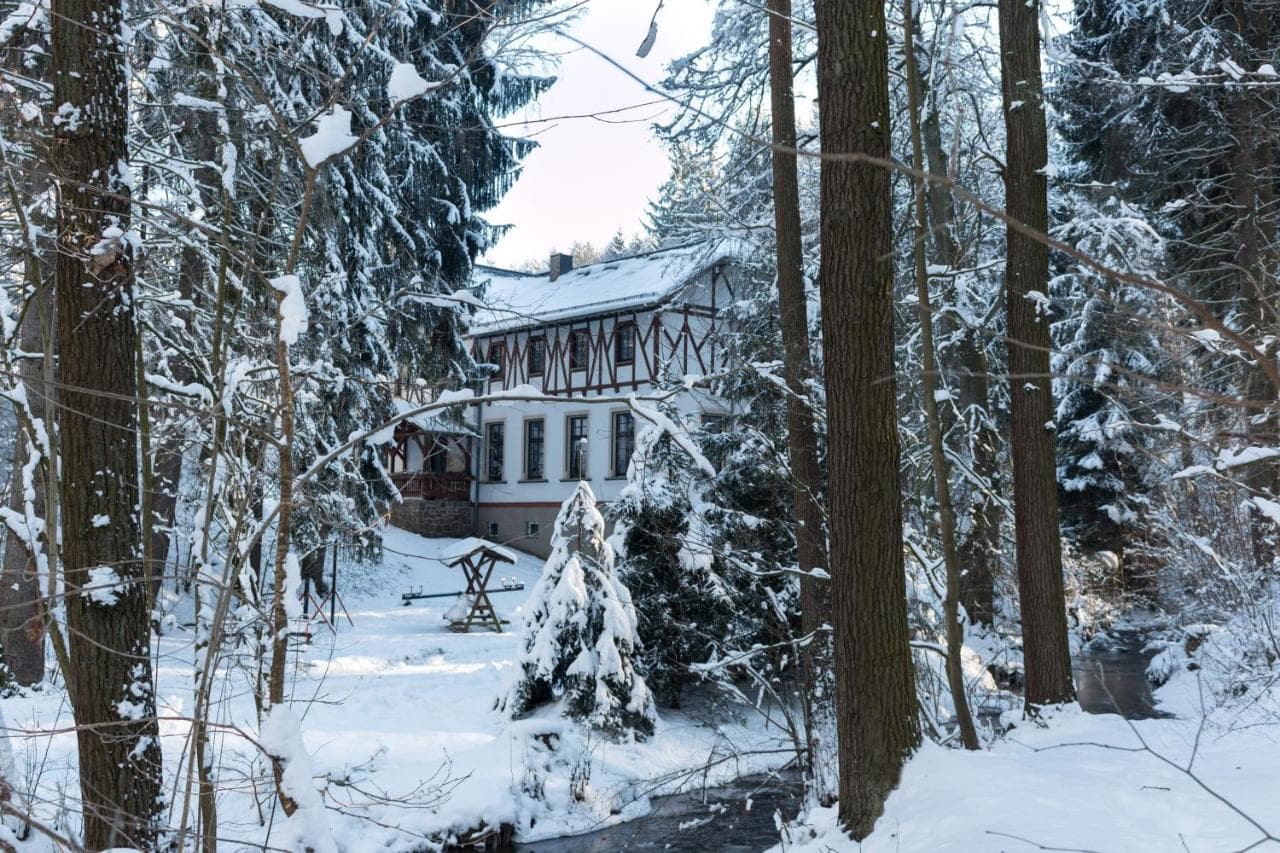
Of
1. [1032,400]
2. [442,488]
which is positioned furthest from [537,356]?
[1032,400]

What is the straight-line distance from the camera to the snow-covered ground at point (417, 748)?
8.13 metres

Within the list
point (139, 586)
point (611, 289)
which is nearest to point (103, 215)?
point (139, 586)

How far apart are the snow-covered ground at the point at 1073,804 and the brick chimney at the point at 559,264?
26.7 metres

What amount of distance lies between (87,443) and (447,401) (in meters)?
1.92

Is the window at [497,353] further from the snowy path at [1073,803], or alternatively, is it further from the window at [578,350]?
the snowy path at [1073,803]

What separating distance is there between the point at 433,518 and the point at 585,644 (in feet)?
59.7

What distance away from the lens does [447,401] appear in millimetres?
3402

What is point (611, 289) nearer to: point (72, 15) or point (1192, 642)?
point (1192, 642)

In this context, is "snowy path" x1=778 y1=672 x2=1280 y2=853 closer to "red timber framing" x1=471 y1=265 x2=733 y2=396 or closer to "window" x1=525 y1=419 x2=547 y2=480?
"red timber framing" x1=471 y1=265 x2=733 y2=396

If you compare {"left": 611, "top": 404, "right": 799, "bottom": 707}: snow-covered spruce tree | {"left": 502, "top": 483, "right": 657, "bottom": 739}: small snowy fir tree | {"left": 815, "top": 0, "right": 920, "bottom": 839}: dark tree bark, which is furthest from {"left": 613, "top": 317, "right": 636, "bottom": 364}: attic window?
{"left": 815, "top": 0, "right": 920, "bottom": 839}: dark tree bark

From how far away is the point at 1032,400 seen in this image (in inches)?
317

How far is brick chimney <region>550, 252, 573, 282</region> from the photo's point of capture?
3147cm

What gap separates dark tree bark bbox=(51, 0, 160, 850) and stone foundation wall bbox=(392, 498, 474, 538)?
25.0 metres

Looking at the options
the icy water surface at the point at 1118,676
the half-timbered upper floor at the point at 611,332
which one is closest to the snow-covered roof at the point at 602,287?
the half-timbered upper floor at the point at 611,332
